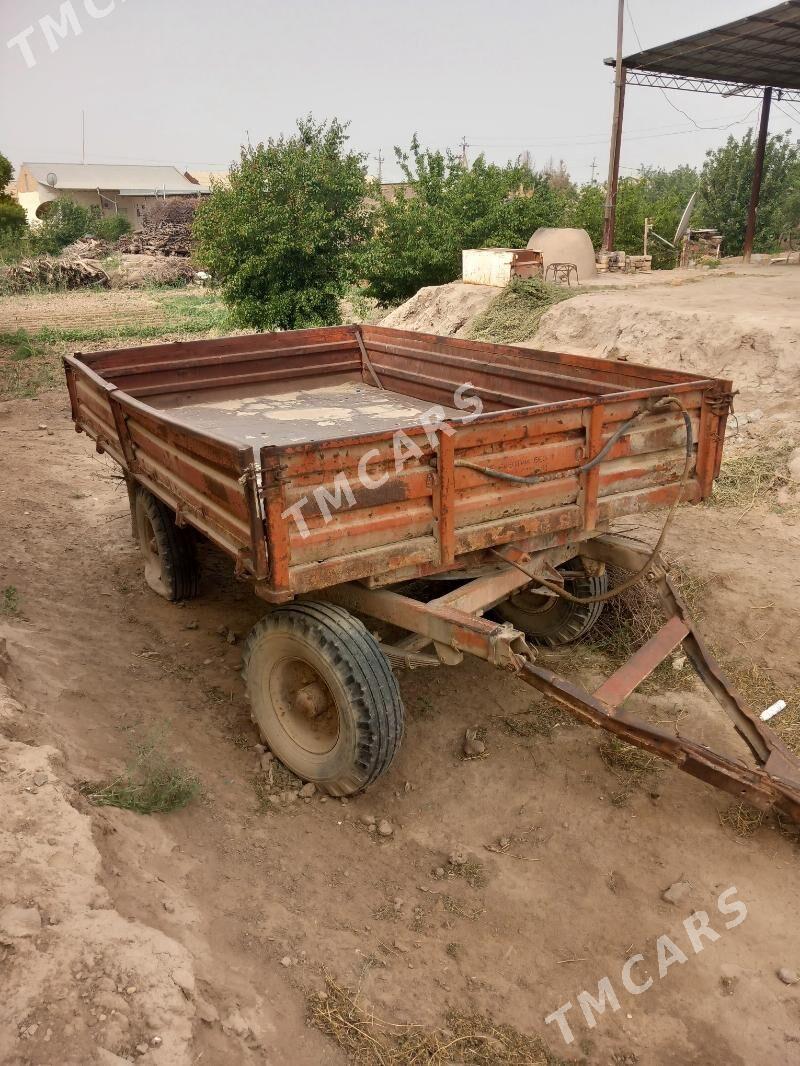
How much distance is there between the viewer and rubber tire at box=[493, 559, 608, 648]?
4844 mm

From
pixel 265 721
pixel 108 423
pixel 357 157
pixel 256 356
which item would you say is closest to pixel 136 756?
pixel 265 721

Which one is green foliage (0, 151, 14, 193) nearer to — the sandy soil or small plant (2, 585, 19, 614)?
the sandy soil

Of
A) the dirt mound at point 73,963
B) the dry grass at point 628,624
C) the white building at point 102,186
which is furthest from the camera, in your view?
the white building at point 102,186

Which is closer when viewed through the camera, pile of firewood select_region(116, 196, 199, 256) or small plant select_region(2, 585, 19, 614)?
small plant select_region(2, 585, 19, 614)

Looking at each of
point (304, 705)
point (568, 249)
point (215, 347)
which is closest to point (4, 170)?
point (568, 249)

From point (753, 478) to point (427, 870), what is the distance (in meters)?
5.46

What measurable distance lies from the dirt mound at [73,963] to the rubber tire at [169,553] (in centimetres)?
249

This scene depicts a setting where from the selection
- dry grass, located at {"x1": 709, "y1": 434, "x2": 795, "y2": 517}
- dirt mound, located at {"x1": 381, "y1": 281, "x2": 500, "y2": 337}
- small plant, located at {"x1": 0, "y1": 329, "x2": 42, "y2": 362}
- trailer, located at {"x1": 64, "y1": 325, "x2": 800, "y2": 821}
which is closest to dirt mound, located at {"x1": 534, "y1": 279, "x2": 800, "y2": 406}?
dry grass, located at {"x1": 709, "y1": 434, "x2": 795, "y2": 517}

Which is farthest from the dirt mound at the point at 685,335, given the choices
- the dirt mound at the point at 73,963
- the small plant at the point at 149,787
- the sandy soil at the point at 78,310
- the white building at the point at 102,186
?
the white building at the point at 102,186

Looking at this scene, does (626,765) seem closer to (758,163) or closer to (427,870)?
(427,870)

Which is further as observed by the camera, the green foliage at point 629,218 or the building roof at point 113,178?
the building roof at point 113,178

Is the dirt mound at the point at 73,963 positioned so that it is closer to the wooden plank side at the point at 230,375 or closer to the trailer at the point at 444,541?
the trailer at the point at 444,541

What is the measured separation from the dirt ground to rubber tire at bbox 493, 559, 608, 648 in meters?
0.20

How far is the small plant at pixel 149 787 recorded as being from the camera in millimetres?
3379
